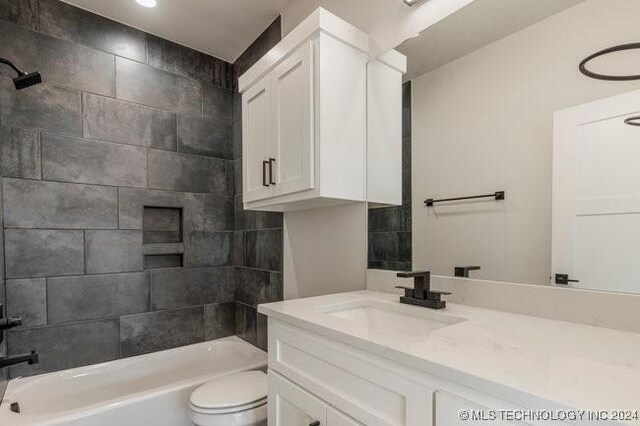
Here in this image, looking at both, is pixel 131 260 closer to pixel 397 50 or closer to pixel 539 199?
pixel 397 50

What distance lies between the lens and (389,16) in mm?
1509

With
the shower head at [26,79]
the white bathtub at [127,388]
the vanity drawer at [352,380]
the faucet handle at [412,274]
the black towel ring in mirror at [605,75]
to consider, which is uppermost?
the shower head at [26,79]

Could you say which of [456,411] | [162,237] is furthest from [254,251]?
[456,411]

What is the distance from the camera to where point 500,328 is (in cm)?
90

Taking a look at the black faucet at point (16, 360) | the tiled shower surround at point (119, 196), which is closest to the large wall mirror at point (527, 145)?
the tiled shower surround at point (119, 196)

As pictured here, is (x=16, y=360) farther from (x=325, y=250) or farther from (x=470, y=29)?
(x=470, y=29)

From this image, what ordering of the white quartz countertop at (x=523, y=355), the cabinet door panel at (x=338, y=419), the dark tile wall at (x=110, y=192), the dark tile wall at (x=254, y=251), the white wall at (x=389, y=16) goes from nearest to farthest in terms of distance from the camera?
the white quartz countertop at (x=523, y=355) < the cabinet door panel at (x=338, y=419) < the white wall at (x=389, y=16) < the dark tile wall at (x=110, y=192) < the dark tile wall at (x=254, y=251)

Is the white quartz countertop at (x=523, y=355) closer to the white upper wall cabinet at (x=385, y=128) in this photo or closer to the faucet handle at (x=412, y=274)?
the faucet handle at (x=412, y=274)

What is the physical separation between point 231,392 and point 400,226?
118cm

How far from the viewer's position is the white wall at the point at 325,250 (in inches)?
65.1

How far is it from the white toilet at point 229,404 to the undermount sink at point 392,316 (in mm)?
733

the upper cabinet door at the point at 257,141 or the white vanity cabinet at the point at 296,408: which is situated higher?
the upper cabinet door at the point at 257,141

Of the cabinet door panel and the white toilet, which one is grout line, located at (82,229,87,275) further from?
the cabinet door panel

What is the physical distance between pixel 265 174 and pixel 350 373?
113cm
